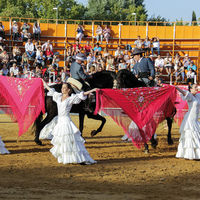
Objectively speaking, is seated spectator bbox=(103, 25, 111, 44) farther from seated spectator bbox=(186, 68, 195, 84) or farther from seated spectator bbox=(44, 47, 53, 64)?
seated spectator bbox=(186, 68, 195, 84)

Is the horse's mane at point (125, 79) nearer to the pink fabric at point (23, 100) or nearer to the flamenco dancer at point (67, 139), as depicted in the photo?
the pink fabric at point (23, 100)

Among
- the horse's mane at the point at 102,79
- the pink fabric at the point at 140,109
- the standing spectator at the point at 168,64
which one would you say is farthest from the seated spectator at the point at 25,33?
the pink fabric at the point at 140,109

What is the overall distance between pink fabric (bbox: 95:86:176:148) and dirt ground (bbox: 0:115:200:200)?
2.05 ft

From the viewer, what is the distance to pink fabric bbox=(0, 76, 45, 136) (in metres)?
10.5

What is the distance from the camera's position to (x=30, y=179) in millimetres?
7371

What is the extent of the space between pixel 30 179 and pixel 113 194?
5.95 ft

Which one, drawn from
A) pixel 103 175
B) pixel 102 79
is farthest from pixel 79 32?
pixel 103 175

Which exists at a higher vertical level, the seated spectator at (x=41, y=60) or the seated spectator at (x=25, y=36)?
the seated spectator at (x=25, y=36)

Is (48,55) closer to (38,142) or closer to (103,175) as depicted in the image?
(38,142)

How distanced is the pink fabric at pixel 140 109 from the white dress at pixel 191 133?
678 millimetres

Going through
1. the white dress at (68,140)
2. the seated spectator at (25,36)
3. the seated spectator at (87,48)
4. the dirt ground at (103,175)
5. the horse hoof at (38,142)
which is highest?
the seated spectator at (25,36)

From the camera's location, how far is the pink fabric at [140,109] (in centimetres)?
992

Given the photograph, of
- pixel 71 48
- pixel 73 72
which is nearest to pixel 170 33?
pixel 71 48

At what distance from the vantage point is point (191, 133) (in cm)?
933
